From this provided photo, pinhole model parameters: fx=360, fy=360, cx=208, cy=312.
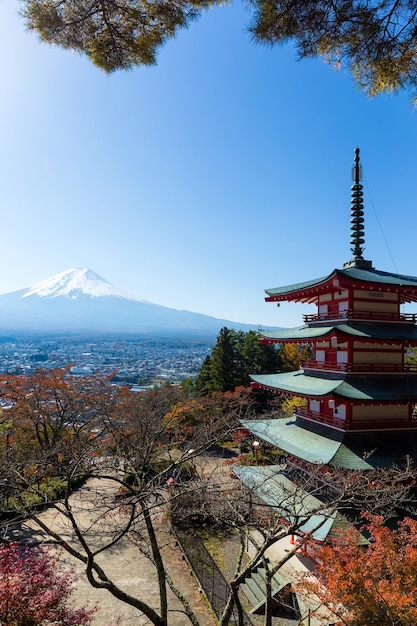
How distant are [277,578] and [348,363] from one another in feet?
19.4

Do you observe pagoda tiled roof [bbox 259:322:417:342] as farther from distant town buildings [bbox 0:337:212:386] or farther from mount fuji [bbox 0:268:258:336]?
mount fuji [bbox 0:268:258:336]

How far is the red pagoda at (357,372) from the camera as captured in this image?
9.18m

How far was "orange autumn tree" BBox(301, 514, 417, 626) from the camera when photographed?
5.68 m

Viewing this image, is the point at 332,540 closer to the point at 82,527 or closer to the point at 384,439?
the point at 384,439

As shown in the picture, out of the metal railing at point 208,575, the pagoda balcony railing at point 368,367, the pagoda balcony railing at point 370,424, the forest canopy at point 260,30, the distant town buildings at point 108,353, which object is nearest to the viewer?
the forest canopy at point 260,30

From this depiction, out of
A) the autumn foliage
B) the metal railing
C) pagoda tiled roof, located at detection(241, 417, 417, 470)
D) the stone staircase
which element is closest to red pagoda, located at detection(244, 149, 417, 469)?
pagoda tiled roof, located at detection(241, 417, 417, 470)

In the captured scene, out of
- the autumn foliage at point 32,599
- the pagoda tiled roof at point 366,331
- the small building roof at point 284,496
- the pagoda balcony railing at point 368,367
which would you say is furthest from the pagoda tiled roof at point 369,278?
the autumn foliage at point 32,599

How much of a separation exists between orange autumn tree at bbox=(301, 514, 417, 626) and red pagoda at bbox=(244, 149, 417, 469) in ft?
6.71

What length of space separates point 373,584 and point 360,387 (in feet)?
14.9

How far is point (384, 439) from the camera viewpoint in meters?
9.54

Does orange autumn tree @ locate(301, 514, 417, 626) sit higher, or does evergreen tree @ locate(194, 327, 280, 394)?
evergreen tree @ locate(194, 327, 280, 394)

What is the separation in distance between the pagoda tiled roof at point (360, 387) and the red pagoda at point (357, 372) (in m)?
0.03

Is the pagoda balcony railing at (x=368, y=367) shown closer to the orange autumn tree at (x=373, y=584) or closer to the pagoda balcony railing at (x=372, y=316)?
the pagoda balcony railing at (x=372, y=316)

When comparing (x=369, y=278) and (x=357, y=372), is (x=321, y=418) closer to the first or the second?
(x=357, y=372)
